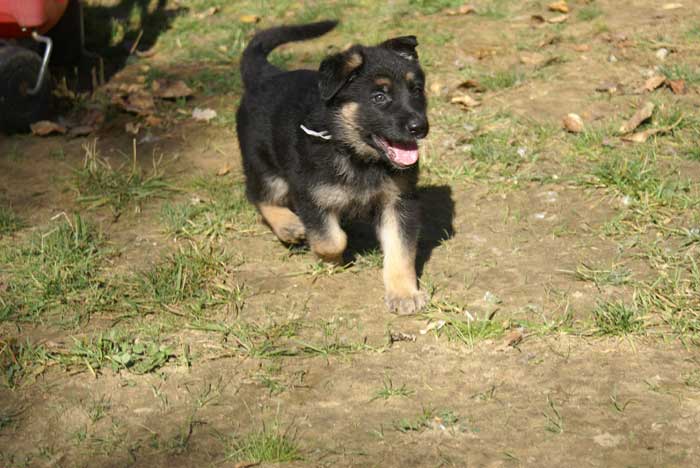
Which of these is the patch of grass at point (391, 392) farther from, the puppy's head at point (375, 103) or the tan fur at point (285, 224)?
the tan fur at point (285, 224)

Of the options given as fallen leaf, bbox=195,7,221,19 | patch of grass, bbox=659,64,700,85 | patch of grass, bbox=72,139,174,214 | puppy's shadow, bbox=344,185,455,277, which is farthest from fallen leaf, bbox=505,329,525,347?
fallen leaf, bbox=195,7,221,19

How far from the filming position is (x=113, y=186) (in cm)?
525

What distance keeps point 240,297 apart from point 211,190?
1379 millimetres

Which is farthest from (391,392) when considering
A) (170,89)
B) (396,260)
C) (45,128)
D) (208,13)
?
(208,13)

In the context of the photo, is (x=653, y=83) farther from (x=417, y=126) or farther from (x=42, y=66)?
(x=42, y=66)

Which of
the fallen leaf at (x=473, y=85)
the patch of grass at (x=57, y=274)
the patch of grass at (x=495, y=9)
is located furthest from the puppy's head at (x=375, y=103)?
the patch of grass at (x=495, y=9)

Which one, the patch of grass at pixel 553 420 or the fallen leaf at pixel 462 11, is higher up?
the patch of grass at pixel 553 420

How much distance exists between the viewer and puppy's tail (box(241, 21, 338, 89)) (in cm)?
489

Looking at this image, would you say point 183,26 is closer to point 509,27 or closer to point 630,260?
point 509,27

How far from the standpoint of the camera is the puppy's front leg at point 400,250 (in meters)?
4.05

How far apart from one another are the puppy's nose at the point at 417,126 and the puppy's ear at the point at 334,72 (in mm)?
358

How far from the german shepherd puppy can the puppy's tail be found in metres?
0.51

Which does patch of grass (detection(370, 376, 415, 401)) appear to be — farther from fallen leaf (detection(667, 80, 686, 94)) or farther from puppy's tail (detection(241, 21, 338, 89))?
fallen leaf (detection(667, 80, 686, 94))

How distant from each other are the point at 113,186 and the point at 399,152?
201cm
